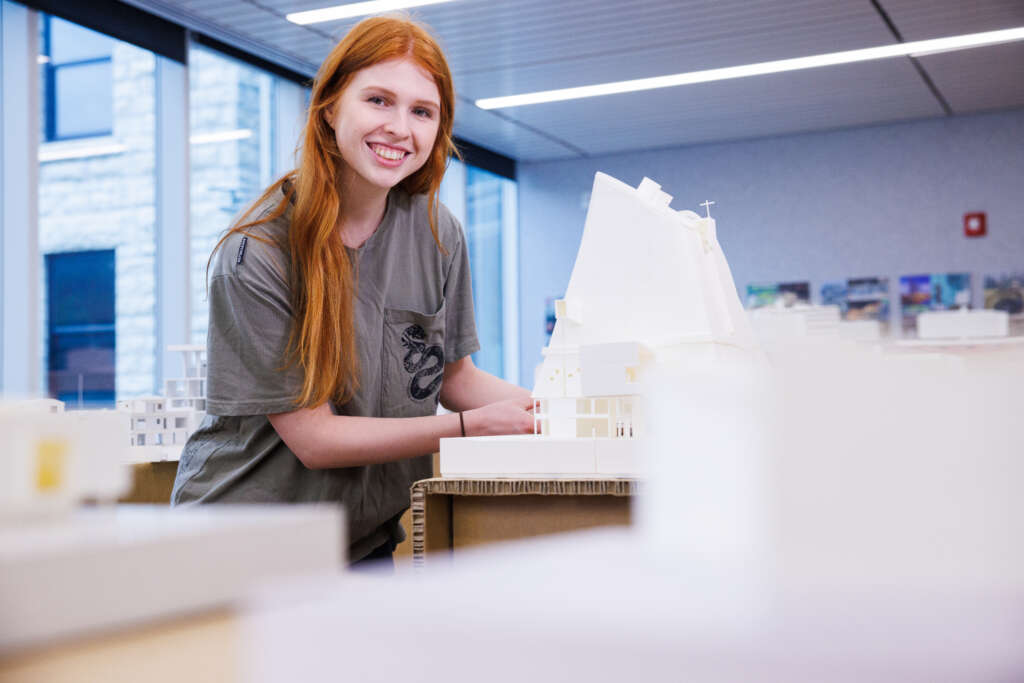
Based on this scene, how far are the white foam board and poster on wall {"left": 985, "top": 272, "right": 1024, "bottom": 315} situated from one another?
6925 mm

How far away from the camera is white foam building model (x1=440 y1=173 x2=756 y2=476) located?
1.30 metres

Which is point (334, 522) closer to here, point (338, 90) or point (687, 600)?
point (687, 600)

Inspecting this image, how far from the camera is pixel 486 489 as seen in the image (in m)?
1.33

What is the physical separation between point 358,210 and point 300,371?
0.29 m

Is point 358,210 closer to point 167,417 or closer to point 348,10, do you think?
point 167,417

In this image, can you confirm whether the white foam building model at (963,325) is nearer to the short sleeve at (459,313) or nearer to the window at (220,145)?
the short sleeve at (459,313)

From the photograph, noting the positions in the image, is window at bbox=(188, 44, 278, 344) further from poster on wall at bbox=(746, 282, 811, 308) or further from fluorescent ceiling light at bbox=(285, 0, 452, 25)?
poster on wall at bbox=(746, 282, 811, 308)

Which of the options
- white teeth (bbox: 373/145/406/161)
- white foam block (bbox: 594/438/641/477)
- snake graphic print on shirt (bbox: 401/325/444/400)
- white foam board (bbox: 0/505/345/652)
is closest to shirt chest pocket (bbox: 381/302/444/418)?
snake graphic print on shirt (bbox: 401/325/444/400)

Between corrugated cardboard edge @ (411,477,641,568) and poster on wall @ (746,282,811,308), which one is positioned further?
poster on wall @ (746,282,811,308)

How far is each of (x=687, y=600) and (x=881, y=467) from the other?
3.7 inches

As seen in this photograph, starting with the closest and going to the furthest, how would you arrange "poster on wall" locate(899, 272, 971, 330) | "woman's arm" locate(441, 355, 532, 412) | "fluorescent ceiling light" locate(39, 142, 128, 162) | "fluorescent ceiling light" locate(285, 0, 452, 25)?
"woman's arm" locate(441, 355, 532, 412) < "fluorescent ceiling light" locate(39, 142, 128, 162) < "fluorescent ceiling light" locate(285, 0, 452, 25) < "poster on wall" locate(899, 272, 971, 330)

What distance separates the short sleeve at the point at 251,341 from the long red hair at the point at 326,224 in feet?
0.06

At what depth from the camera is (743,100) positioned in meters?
6.10

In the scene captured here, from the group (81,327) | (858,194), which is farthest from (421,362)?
(858,194)
